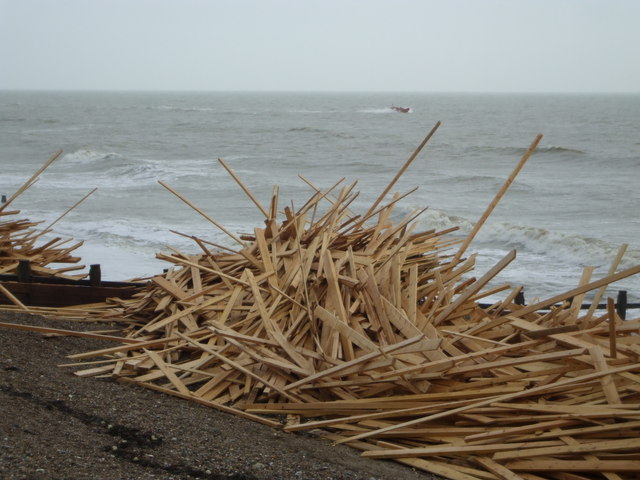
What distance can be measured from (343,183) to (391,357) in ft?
74.8

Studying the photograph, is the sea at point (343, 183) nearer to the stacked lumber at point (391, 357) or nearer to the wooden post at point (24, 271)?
the wooden post at point (24, 271)

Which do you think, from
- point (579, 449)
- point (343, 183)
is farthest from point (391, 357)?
point (343, 183)

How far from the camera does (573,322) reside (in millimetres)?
5113

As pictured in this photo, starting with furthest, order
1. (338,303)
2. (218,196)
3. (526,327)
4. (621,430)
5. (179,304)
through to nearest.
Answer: (218,196) → (179,304) → (338,303) → (526,327) → (621,430)

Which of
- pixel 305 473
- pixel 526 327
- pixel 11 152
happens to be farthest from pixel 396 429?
pixel 11 152

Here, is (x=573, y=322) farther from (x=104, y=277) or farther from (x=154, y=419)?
(x=104, y=277)

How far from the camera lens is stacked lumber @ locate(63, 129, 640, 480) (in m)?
3.90

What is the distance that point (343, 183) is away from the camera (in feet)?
88.3

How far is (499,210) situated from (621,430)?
18799mm

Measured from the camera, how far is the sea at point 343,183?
15530 mm

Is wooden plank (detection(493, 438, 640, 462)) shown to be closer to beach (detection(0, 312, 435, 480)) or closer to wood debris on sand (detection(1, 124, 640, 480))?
wood debris on sand (detection(1, 124, 640, 480))

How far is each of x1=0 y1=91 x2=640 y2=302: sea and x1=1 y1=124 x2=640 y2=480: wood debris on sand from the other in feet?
3.02

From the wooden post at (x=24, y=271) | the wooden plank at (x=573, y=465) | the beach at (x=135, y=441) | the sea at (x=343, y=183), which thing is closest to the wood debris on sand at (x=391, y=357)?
the wooden plank at (x=573, y=465)

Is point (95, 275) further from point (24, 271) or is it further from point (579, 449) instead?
point (579, 449)
